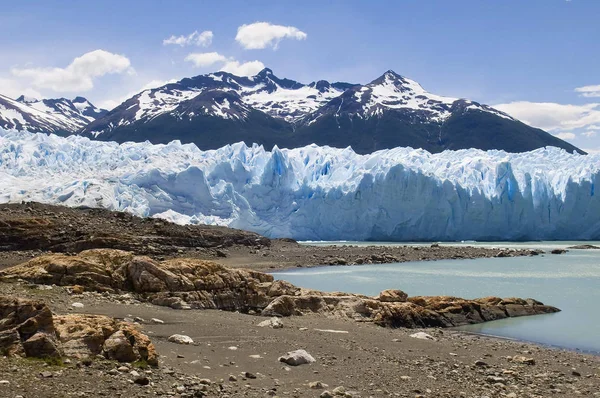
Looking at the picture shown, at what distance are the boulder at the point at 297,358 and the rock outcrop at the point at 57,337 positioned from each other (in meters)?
1.67

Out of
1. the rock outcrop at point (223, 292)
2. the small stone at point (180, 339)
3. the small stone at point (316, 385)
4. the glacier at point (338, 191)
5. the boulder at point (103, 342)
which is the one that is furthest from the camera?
the glacier at point (338, 191)

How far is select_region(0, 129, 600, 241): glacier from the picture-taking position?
148 ft

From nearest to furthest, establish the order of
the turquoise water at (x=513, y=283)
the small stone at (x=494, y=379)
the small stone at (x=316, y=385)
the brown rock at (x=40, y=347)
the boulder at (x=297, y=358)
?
the brown rock at (x=40, y=347)
the small stone at (x=316, y=385)
the boulder at (x=297, y=358)
the small stone at (x=494, y=379)
the turquoise water at (x=513, y=283)

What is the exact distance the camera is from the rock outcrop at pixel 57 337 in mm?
5742

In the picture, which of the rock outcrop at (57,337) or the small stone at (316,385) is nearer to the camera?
the rock outcrop at (57,337)

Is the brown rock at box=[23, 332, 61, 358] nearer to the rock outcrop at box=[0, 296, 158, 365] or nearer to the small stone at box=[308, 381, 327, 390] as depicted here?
the rock outcrop at box=[0, 296, 158, 365]

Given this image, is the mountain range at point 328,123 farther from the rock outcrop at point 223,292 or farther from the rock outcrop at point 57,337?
the rock outcrop at point 57,337

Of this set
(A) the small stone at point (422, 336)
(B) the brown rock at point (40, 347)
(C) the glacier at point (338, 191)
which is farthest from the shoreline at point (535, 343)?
(C) the glacier at point (338, 191)

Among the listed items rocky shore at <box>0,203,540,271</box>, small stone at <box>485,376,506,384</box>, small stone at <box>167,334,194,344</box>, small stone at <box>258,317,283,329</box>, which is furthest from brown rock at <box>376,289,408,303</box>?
rocky shore at <box>0,203,540,271</box>

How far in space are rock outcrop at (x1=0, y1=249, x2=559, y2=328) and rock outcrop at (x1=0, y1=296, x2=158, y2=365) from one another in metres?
4.54

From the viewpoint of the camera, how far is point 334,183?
164 feet

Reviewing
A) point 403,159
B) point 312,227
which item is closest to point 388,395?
point 312,227

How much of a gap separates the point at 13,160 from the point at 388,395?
49.2 meters

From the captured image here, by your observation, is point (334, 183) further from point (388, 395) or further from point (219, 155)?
point (388, 395)
